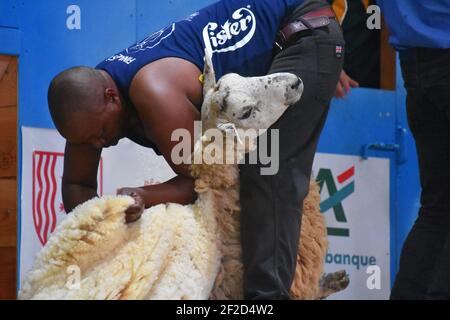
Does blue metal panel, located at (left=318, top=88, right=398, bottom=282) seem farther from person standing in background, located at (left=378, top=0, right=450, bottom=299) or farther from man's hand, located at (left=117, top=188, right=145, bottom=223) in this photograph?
man's hand, located at (left=117, top=188, right=145, bottom=223)

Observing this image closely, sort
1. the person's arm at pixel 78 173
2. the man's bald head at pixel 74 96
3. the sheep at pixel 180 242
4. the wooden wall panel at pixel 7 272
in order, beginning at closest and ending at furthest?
the sheep at pixel 180 242
the man's bald head at pixel 74 96
the person's arm at pixel 78 173
the wooden wall panel at pixel 7 272

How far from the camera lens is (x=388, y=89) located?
4.12 meters

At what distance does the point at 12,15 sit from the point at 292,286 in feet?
4.43

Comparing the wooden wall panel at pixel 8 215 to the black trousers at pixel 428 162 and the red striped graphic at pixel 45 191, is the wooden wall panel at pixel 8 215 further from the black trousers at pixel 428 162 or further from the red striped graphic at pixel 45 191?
the black trousers at pixel 428 162

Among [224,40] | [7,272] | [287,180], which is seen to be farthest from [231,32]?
[7,272]

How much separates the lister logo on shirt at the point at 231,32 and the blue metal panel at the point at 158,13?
0.85 meters

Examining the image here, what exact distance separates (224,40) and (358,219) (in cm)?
149

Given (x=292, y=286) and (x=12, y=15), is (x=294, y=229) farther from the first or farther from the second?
(x=12, y=15)

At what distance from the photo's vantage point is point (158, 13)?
3498mm

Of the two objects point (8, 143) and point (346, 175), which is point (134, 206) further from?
point (346, 175)

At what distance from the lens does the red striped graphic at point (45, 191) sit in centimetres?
321

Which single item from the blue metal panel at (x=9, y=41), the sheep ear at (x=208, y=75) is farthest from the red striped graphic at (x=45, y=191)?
the sheep ear at (x=208, y=75)

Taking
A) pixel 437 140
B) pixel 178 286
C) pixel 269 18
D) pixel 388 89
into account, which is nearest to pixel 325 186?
pixel 388 89

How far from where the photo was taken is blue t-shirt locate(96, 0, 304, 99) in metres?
2.57
